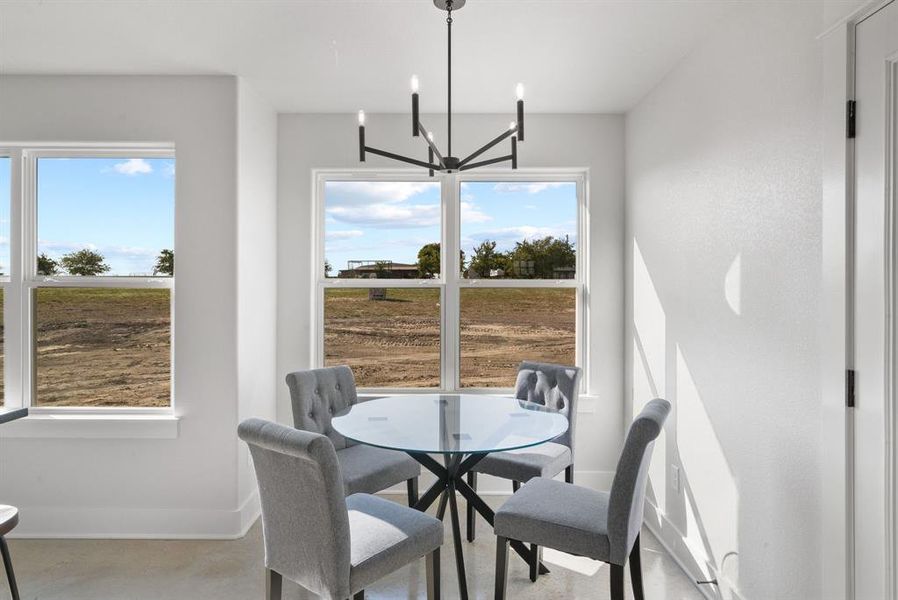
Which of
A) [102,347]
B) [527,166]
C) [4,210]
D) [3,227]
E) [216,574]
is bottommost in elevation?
[216,574]

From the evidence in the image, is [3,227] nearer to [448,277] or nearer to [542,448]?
[448,277]

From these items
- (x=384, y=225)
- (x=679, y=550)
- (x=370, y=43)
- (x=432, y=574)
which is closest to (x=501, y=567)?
(x=432, y=574)

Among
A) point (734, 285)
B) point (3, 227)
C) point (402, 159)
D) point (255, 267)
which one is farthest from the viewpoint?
point (255, 267)

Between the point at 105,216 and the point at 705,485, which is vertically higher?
the point at 105,216

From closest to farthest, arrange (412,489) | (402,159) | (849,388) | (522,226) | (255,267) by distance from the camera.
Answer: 1. (849,388)
2. (402,159)
3. (412,489)
4. (255,267)
5. (522,226)

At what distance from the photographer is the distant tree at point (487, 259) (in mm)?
3523

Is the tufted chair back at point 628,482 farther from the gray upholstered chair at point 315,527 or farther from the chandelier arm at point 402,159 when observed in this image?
the chandelier arm at point 402,159

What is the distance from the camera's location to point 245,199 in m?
2.95

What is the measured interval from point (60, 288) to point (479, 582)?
9.51 feet

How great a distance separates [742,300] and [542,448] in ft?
4.07

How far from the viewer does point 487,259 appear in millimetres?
3527

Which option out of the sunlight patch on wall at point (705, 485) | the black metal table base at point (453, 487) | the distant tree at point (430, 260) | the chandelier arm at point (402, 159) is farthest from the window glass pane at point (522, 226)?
the black metal table base at point (453, 487)

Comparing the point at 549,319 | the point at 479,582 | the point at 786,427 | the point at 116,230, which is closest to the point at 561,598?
the point at 479,582

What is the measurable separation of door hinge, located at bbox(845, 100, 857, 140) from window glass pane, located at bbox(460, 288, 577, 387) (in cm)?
208
